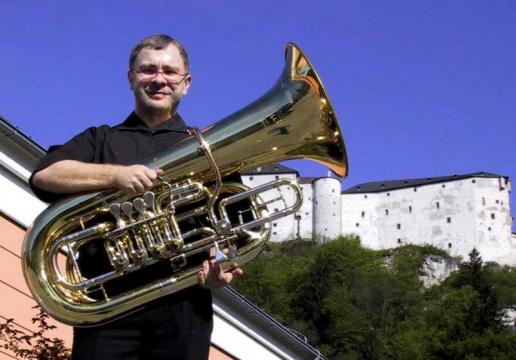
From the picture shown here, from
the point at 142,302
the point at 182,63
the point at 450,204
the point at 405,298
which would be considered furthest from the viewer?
the point at 450,204

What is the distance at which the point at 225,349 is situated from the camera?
707 centimetres

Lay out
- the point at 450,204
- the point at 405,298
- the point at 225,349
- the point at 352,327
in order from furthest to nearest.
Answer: the point at 450,204 → the point at 405,298 → the point at 352,327 → the point at 225,349

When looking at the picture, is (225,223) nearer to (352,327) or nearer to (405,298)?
(352,327)

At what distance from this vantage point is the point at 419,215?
7694 centimetres

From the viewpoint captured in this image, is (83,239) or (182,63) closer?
(83,239)

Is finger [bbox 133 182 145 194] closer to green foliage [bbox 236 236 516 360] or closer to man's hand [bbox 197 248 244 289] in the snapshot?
man's hand [bbox 197 248 244 289]

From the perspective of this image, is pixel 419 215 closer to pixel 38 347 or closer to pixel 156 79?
pixel 38 347

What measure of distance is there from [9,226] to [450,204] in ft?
242

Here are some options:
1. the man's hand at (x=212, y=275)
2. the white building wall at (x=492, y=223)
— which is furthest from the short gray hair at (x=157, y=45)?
the white building wall at (x=492, y=223)

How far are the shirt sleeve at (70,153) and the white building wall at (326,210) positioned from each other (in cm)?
7218

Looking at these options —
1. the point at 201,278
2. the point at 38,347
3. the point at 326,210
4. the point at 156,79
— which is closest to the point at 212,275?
the point at 201,278

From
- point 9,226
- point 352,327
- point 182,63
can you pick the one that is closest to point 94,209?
point 182,63

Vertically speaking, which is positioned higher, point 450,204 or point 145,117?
point 450,204

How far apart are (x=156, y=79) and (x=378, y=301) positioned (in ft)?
203
